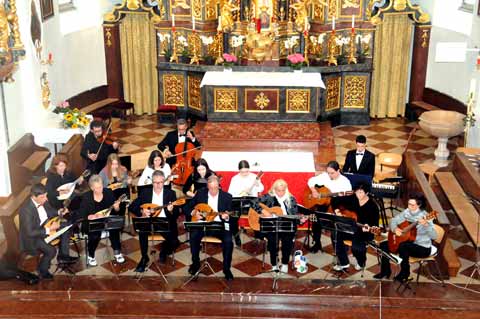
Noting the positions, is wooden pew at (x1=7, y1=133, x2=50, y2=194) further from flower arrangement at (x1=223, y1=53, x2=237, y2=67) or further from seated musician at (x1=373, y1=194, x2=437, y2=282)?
seated musician at (x1=373, y1=194, x2=437, y2=282)

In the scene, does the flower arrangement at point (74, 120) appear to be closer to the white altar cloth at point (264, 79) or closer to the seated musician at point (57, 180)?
the seated musician at point (57, 180)

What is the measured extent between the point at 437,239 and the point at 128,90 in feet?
32.8

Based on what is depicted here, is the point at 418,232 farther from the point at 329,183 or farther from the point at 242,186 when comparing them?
the point at 242,186

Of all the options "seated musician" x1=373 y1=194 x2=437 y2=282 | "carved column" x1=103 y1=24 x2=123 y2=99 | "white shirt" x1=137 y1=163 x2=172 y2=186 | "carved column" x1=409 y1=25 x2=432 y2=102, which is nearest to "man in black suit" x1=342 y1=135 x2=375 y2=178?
"seated musician" x1=373 y1=194 x2=437 y2=282

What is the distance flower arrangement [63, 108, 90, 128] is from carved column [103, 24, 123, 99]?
4108mm

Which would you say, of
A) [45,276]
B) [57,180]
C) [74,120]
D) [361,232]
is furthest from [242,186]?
[74,120]

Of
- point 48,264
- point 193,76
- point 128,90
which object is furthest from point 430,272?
point 128,90

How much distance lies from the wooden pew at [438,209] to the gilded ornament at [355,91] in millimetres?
4992

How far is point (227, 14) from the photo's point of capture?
51.0ft

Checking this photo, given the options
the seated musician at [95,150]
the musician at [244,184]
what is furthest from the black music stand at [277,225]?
the seated musician at [95,150]

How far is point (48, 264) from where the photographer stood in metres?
9.34

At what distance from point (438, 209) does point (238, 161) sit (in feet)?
10.6

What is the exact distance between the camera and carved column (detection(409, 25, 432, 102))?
16.4 m

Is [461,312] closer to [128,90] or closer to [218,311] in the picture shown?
[218,311]
